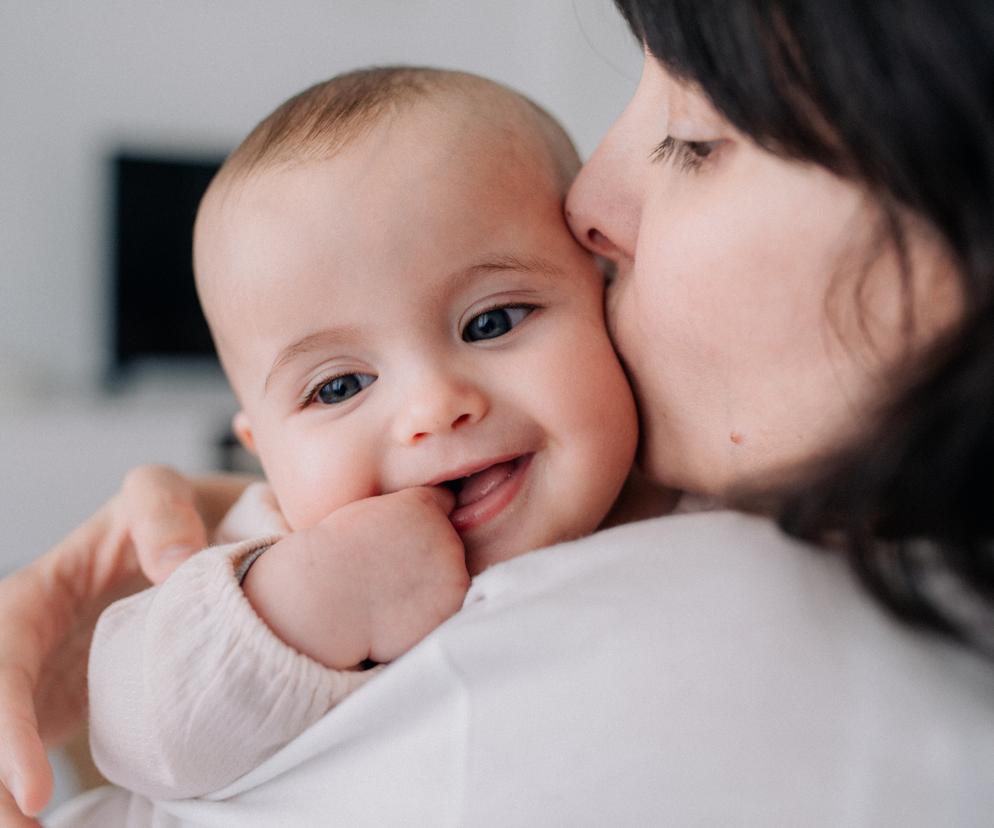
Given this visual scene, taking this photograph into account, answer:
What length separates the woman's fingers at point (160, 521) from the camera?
39.7 inches

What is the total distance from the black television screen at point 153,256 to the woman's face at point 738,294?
13.7 ft

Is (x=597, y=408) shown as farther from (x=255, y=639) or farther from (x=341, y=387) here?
(x=255, y=639)

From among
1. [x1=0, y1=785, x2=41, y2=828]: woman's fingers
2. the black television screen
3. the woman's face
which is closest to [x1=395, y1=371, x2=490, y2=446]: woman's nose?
the woman's face

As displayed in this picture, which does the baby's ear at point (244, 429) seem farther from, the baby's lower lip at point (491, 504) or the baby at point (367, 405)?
the baby's lower lip at point (491, 504)

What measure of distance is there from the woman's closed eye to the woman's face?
0.24 meters

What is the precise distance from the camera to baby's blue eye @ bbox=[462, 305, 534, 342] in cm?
91

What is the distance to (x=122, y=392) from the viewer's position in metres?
4.70

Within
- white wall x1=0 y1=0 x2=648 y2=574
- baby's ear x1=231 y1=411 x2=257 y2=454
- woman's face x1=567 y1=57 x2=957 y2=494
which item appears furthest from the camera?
white wall x1=0 y1=0 x2=648 y2=574

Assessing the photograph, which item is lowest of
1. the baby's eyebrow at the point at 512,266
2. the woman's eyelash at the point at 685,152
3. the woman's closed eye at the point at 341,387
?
the woman's closed eye at the point at 341,387

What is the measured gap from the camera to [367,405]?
883 millimetres

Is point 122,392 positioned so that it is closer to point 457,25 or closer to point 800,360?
point 457,25

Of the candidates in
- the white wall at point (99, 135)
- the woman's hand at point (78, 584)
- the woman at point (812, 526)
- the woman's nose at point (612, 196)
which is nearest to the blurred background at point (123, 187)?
the white wall at point (99, 135)

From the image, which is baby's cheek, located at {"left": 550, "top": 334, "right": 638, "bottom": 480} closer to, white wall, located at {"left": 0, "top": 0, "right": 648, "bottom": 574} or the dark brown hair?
the dark brown hair

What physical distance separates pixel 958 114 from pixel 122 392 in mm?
4624
